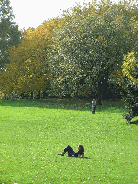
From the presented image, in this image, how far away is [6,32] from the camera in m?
54.5

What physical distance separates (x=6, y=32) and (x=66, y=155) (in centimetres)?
4424

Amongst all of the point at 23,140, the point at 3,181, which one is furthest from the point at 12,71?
the point at 3,181

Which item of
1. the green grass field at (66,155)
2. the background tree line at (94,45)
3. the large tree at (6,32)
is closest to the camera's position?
the green grass field at (66,155)

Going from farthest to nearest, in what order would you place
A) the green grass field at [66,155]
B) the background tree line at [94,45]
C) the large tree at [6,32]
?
the large tree at [6,32]
the background tree line at [94,45]
the green grass field at [66,155]

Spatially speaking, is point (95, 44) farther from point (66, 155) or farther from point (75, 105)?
point (66, 155)

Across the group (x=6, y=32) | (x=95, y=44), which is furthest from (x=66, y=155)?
(x=6, y=32)

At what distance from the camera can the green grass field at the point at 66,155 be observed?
10570 mm

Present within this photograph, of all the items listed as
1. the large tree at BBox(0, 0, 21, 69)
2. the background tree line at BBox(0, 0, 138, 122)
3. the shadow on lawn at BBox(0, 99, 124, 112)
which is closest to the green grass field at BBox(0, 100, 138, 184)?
the shadow on lawn at BBox(0, 99, 124, 112)

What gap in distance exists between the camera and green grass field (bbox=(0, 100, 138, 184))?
34.7 ft

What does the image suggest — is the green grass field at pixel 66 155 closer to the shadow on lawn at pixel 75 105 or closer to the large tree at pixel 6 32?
the shadow on lawn at pixel 75 105

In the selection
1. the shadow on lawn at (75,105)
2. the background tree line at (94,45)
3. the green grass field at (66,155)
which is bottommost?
the green grass field at (66,155)

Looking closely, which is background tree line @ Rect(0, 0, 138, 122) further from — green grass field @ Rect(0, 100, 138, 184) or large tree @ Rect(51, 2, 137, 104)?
green grass field @ Rect(0, 100, 138, 184)

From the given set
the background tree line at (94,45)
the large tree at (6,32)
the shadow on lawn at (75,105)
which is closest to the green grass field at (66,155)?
the shadow on lawn at (75,105)

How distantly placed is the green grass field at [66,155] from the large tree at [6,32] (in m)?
27.9
